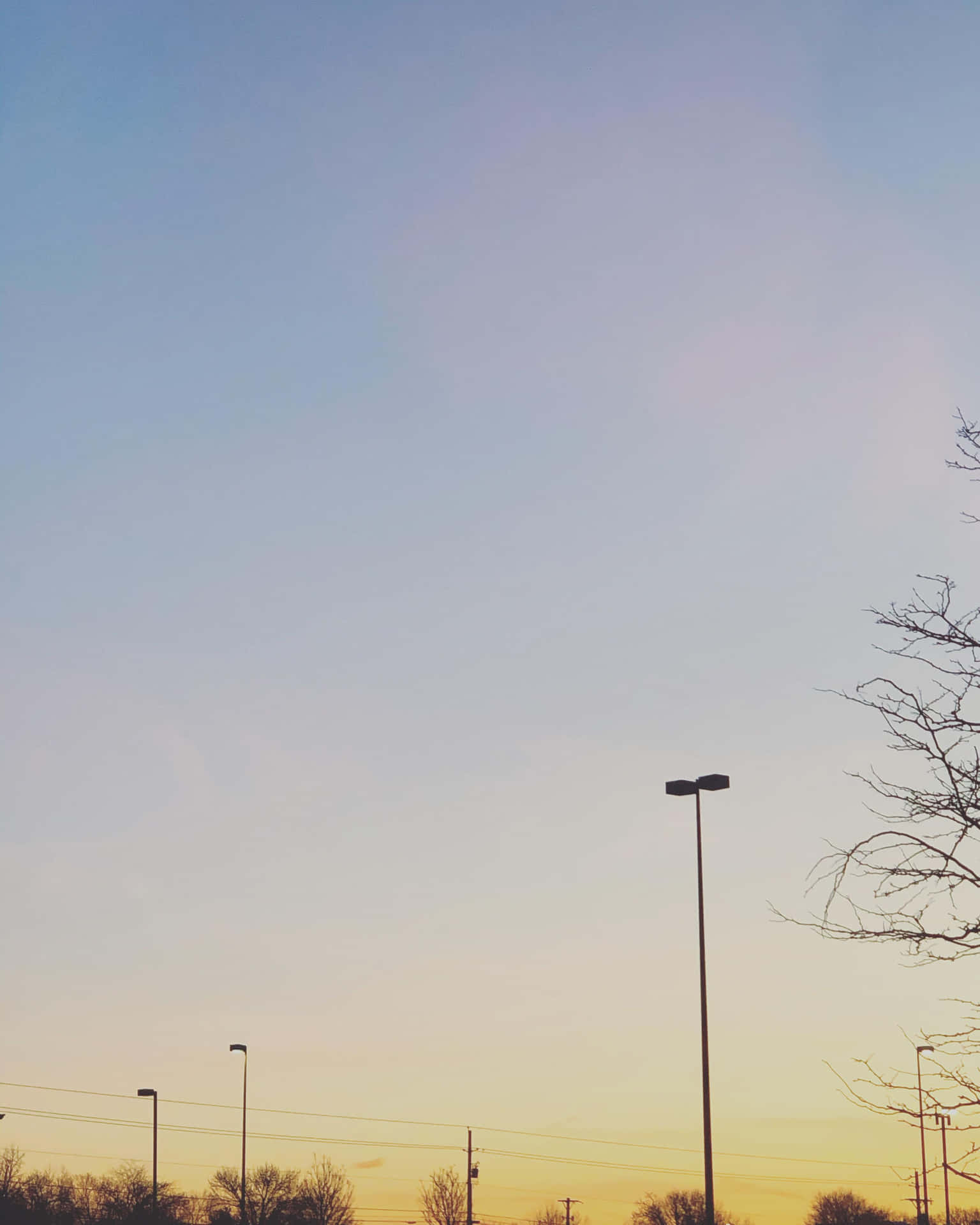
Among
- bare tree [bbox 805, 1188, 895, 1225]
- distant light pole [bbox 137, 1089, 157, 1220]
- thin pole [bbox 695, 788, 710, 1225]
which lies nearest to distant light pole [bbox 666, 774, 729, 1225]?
thin pole [bbox 695, 788, 710, 1225]

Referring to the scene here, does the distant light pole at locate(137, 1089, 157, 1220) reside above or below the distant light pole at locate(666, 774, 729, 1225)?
below

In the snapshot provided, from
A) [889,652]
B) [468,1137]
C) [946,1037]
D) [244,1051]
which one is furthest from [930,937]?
[468,1137]

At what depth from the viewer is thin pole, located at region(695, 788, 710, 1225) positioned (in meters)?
29.8

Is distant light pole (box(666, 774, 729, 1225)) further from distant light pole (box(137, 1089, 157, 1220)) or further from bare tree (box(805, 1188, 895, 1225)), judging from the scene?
bare tree (box(805, 1188, 895, 1225))

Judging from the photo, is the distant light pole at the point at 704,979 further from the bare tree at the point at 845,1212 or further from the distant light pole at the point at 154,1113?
the bare tree at the point at 845,1212

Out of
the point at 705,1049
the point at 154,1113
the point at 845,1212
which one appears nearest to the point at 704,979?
the point at 705,1049

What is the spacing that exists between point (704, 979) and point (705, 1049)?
1.47 meters

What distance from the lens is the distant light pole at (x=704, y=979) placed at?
29922 millimetres

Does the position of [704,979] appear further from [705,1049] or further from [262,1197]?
[262,1197]

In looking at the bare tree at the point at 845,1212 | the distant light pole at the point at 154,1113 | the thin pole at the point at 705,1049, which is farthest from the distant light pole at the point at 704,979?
the bare tree at the point at 845,1212

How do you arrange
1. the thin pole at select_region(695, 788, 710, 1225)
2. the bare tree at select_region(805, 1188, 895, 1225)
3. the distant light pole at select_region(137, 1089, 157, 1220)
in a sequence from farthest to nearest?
the bare tree at select_region(805, 1188, 895, 1225)
the distant light pole at select_region(137, 1089, 157, 1220)
the thin pole at select_region(695, 788, 710, 1225)

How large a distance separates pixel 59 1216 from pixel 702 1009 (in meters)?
129

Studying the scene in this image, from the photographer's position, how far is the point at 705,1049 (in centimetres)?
3098

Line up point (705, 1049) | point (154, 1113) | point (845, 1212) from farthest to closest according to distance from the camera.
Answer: point (845, 1212), point (154, 1113), point (705, 1049)
